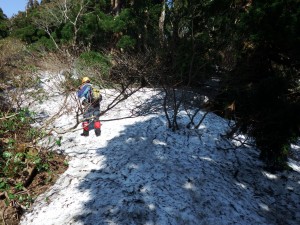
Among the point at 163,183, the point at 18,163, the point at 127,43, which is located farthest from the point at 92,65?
the point at 163,183

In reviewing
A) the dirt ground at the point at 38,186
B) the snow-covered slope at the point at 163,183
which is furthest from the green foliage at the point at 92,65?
the dirt ground at the point at 38,186

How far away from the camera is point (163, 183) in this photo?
5148 millimetres

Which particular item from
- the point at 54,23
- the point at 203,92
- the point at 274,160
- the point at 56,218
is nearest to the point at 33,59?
the point at 54,23

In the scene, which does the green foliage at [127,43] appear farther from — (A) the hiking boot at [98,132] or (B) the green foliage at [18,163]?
(B) the green foliage at [18,163]

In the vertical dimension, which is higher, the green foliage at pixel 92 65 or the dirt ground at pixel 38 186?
the green foliage at pixel 92 65

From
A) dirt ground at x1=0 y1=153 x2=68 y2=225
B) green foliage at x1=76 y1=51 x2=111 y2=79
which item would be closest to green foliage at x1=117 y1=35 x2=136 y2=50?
green foliage at x1=76 y1=51 x2=111 y2=79

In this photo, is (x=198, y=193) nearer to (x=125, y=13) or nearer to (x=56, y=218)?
(x=56, y=218)

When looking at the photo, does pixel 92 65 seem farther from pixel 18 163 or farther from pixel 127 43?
pixel 18 163

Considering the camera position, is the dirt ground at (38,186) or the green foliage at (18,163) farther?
the green foliage at (18,163)

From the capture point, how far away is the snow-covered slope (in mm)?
4434

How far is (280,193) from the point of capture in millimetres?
5617

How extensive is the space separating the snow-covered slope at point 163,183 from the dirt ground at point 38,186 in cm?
16

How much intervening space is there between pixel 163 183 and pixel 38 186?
2524 mm

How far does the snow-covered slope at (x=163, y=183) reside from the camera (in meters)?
4.43
